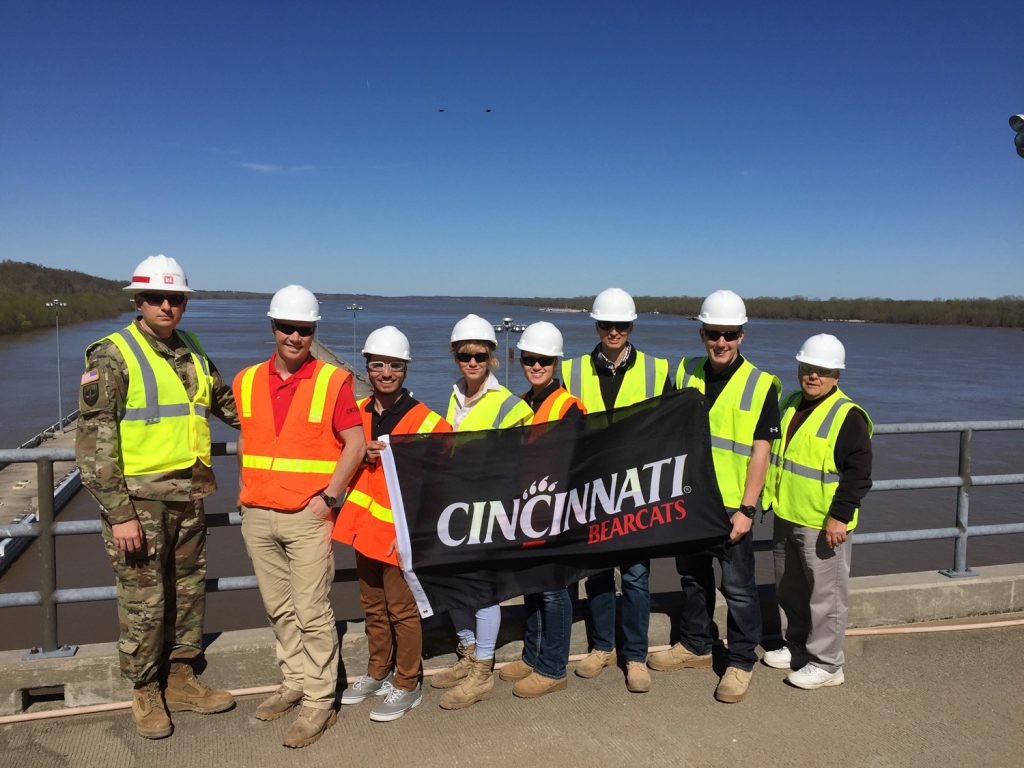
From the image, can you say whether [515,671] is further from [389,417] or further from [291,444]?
[291,444]

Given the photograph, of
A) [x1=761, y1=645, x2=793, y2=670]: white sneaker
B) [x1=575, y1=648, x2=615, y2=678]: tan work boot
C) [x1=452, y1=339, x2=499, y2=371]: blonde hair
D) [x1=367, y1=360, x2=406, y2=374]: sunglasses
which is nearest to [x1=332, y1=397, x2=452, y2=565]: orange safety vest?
[x1=367, y1=360, x2=406, y2=374]: sunglasses

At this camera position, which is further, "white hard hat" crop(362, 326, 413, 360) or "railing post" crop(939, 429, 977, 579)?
"railing post" crop(939, 429, 977, 579)

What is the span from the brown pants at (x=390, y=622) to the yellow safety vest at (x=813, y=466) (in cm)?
215

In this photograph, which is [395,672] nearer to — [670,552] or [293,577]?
[293,577]

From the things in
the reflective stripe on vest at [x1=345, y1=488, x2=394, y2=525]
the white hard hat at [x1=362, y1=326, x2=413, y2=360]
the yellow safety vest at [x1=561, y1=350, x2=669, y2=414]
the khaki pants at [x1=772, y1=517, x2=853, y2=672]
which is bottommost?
the khaki pants at [x1=772, y1=517, x2=853, y2=672]

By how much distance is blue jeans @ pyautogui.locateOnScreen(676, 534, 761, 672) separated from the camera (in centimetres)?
412

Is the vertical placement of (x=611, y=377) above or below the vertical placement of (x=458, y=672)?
above

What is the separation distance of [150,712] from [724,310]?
358 centimetres

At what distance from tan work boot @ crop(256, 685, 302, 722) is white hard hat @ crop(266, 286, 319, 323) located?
189cm

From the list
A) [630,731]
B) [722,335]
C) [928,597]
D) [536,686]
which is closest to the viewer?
[630,731]

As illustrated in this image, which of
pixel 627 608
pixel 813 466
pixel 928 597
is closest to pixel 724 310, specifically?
pixel 813 466

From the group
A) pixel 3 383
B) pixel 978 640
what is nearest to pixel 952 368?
pixel 978 640

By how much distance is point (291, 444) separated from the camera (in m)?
3.67

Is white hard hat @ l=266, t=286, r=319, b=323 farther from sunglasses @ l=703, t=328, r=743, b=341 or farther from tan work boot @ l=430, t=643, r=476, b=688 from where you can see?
sunglasses @ l=703, t=328, r=743, b=341
